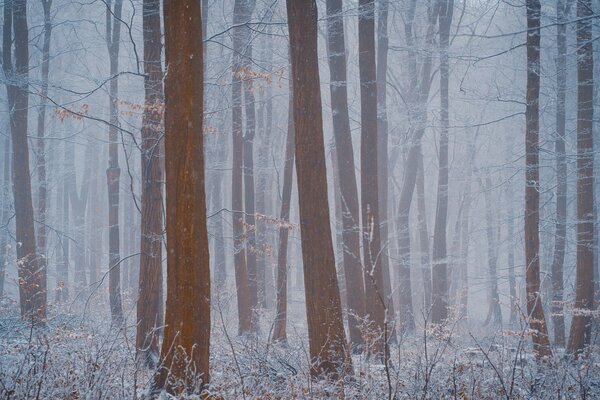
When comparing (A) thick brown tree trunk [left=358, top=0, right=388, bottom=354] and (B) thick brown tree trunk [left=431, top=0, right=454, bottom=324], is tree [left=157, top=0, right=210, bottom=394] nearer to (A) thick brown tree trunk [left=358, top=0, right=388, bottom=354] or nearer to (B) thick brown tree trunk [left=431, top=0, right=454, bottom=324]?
(A) thick brown tree trunk [left=358, top=0, right=388, bottom=354]

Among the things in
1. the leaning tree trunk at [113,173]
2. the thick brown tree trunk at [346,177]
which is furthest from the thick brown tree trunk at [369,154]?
the leaning tree trunk at [113,173]

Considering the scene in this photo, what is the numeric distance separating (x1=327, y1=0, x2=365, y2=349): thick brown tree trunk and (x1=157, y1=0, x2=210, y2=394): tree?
5148mm

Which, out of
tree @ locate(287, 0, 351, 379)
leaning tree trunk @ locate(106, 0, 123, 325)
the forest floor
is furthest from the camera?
leaning tree trunk @ locate(106, 0, 123, 325)

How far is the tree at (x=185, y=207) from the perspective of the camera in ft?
17.9

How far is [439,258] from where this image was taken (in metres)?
18.3

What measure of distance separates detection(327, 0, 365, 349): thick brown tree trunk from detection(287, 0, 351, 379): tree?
3140mm

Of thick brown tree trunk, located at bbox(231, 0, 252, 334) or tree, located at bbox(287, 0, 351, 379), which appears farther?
thick brown tree trunk, located at bbox(231, 0, 252, 334)

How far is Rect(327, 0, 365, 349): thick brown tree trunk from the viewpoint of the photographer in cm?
1122

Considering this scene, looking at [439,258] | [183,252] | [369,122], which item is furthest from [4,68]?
[439,258]

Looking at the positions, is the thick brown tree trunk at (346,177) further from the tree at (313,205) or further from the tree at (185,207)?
the tree at (185,207)

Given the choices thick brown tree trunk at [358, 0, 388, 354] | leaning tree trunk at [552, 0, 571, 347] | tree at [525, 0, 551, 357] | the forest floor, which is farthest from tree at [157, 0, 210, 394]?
leaning tree trunk at [552, 0, 571, 347]

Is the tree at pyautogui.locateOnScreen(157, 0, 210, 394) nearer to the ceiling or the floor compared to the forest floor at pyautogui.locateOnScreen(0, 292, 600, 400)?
nearer to the ceiling

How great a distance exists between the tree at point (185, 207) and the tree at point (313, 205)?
189cm

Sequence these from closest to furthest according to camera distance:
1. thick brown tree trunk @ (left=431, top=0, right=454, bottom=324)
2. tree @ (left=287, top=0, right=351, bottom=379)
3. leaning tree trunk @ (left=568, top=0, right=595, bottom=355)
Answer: tree @ (left=287, top=0, right=351, bottom=379)
leaning tree trunk @ (left=568, top=0, right=595, bottom=355)
thick brown tree trunk @ (left=431, top=0, right=454, bottom=324)
